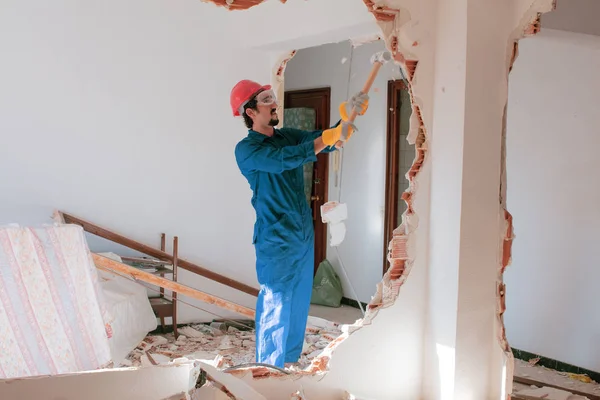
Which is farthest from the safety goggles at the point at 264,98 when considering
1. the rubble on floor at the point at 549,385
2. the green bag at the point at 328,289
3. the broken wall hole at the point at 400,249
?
the green bag at the point at 328,289

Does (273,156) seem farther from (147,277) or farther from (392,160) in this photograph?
(392,160)

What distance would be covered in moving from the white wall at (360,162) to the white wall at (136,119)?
1120 millimetres

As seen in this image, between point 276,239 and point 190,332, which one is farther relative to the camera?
point 190,332

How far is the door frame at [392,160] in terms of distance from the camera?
528 centimetres

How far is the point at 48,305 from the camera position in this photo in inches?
110

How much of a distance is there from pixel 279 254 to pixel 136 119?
2.15 metres

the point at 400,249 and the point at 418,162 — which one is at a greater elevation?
the point at 418,162

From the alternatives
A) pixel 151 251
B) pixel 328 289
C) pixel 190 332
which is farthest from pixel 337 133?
pixel 328 289

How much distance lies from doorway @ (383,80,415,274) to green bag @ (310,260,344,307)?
63 cm

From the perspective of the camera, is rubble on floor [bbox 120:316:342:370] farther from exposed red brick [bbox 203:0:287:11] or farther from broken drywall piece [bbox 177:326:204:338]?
exposed red brick [bbox 203:0:287:11]

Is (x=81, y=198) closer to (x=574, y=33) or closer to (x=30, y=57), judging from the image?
(x=30, y=57)

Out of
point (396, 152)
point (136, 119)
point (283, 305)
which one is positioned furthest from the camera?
point (396, 152)

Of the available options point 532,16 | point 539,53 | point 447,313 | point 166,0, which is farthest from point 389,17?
point 166,0

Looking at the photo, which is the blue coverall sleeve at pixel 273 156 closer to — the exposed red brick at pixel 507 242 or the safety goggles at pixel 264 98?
the safety goggles at pixel 264 98
